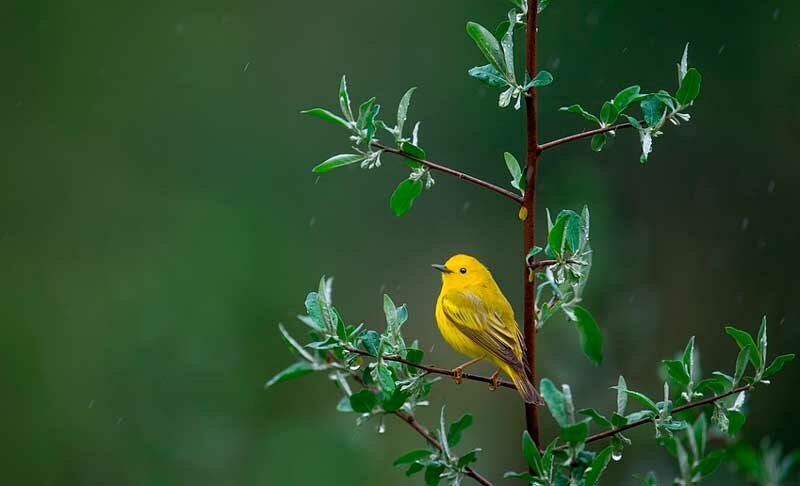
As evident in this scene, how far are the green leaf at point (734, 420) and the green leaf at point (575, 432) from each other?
319mm

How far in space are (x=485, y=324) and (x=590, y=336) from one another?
1181 millimetres

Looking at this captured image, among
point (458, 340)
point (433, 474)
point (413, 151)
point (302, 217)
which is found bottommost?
point (302, 217)

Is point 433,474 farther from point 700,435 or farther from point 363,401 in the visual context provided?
point 700,435

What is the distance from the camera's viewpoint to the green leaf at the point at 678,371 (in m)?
1.86

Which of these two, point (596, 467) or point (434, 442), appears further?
point (434, 442)

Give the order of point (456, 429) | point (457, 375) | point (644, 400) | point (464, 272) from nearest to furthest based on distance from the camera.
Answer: point (644, 400), point (456, 429), point (457, 375), point (464, 272)

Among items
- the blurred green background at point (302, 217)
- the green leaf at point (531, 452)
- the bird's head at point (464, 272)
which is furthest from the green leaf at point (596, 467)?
the bird's head at point (464, 272)

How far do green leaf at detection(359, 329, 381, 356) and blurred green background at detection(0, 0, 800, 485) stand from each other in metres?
1.41

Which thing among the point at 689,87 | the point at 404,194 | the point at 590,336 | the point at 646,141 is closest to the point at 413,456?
the point at 590,336

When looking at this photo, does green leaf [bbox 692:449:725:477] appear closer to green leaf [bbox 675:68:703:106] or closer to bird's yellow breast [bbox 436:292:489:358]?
green leaf [bbox 675:68:703:106]

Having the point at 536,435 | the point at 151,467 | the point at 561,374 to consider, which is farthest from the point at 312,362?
the point at 151,467

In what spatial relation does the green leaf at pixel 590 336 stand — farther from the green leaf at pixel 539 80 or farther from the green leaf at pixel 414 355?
the green leaf at pixel 539 80

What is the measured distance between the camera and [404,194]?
2.06 m

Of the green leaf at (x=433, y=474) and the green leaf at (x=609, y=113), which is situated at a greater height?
the green leaf at (x=609, y=113)
